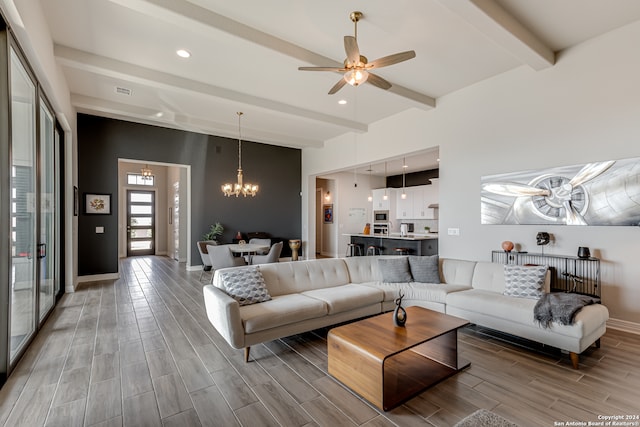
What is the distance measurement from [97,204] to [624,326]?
8.83m

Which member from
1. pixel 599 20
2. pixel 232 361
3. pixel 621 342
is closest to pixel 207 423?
pixel 232 361

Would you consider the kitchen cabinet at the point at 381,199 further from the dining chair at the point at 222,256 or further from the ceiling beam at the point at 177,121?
the dining chair at the point at 222,256

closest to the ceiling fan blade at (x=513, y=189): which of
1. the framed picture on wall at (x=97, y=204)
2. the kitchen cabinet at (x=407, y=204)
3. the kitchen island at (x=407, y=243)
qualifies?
the kitchen island at (x=407, y=243)

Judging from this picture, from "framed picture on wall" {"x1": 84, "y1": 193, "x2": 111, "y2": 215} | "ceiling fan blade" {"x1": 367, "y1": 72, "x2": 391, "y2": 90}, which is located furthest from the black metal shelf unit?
"framed picture on wall" {"x1": 84, "y1": 193, "x2": 111, "y2": 215}

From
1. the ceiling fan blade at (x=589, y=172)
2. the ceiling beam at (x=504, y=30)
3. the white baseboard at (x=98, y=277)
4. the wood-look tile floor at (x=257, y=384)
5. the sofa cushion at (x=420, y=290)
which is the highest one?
the ceiling beam at (x=504, y=30)

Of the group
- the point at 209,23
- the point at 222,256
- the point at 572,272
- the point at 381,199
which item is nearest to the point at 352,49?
the point at 209,23

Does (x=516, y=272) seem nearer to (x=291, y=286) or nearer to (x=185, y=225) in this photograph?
(x=291, y=286)

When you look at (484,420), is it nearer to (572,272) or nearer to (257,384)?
(257,384)

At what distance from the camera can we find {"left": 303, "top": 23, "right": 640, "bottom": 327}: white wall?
3.53m

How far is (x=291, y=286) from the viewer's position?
12.5 ft

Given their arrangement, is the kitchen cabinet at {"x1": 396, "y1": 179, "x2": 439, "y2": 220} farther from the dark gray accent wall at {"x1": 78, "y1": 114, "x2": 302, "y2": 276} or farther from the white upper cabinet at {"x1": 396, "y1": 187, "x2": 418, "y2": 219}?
the dark gray accent wall at {"x1": 78, "y1": 114, "x2": 302, "y2": 276}

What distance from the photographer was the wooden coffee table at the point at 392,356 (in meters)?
2.21

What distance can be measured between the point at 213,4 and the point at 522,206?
15.1 feet

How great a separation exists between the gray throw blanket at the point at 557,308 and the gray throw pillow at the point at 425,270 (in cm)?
133
